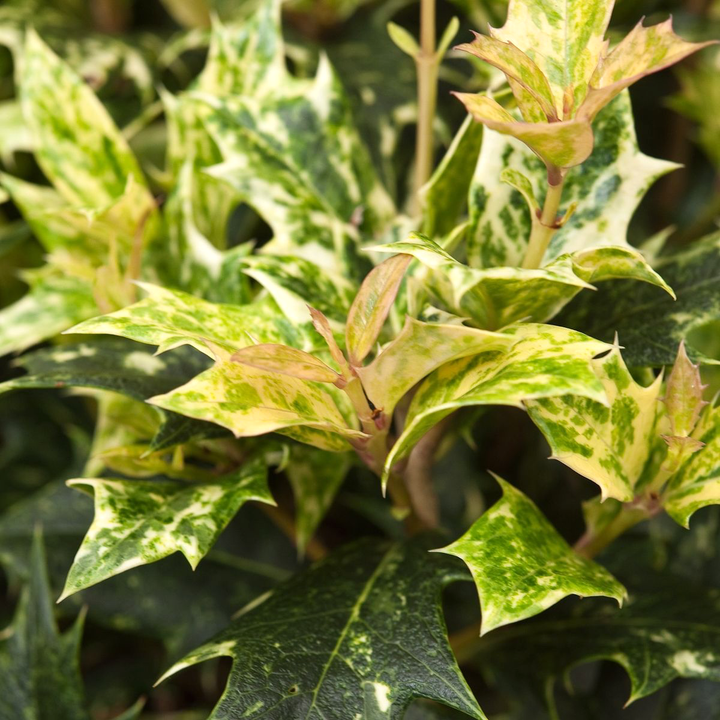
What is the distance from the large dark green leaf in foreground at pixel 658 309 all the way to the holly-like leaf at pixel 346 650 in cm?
18

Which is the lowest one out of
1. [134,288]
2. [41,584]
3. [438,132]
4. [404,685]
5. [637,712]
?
[637,712]

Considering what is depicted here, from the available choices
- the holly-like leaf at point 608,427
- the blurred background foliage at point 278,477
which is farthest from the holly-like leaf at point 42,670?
the holly-like leaf at point 608,427

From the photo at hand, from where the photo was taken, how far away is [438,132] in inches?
30.0

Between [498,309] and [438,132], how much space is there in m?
0.31

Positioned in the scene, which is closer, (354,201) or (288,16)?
(354,201)

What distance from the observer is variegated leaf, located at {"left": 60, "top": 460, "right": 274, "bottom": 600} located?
0.46 m

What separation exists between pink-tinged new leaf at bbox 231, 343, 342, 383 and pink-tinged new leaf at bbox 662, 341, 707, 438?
19cm

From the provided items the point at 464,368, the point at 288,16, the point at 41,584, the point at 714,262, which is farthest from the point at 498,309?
the point at 288,16

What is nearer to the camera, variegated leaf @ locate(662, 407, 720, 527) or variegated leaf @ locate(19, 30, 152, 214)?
variegated leaf @ locate(662, 407, 720, 527)

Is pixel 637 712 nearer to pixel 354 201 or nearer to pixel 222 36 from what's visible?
pixel 354 201

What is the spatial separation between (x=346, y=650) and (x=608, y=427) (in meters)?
0.20

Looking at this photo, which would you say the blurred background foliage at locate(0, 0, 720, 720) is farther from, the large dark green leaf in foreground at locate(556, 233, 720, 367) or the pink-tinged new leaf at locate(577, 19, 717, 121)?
the pink-tinged new leaf at locate(577, 19, 717, 121)

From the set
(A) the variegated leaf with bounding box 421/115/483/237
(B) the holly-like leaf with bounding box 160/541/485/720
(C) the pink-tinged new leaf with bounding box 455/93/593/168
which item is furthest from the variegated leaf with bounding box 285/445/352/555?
(C) the pink-tinged new leaf with bounding box 455/93/593/168

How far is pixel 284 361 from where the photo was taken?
42cm
